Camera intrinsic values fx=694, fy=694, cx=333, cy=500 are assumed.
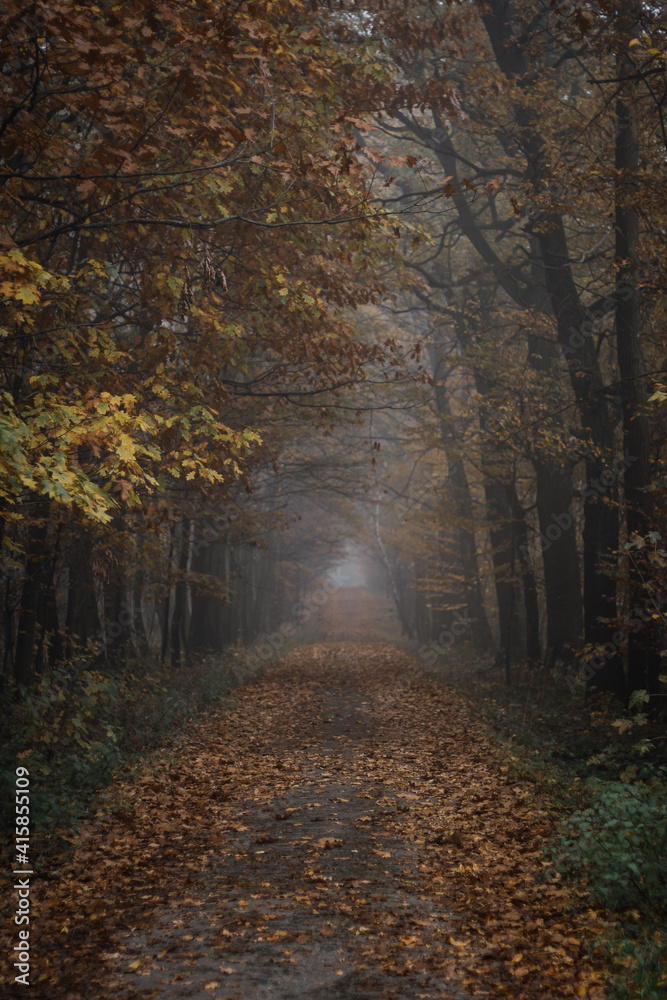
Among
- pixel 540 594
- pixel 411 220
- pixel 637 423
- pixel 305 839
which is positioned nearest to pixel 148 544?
pixel 305 839

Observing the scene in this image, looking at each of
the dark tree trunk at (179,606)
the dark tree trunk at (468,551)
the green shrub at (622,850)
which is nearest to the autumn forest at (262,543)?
the green shrub at (622,850)

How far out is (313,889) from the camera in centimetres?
524

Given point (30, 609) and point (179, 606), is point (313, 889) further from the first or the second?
point (179, 606)

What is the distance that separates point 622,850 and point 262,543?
1299 centimetres

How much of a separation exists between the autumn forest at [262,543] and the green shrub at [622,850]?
3 centimetres

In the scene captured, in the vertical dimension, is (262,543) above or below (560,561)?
above

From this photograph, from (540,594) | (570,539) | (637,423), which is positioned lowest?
(540,594)

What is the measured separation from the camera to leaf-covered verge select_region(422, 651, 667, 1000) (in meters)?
4.19

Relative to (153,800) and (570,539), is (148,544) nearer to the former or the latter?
(153,800)

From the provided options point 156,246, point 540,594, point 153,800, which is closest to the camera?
point 153,800

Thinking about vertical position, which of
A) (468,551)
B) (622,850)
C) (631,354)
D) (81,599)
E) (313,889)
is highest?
(631,354)

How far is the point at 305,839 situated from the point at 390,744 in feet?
13.5

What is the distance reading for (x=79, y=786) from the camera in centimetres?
761

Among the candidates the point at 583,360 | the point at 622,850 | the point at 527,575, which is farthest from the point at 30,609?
the point at 527,575
